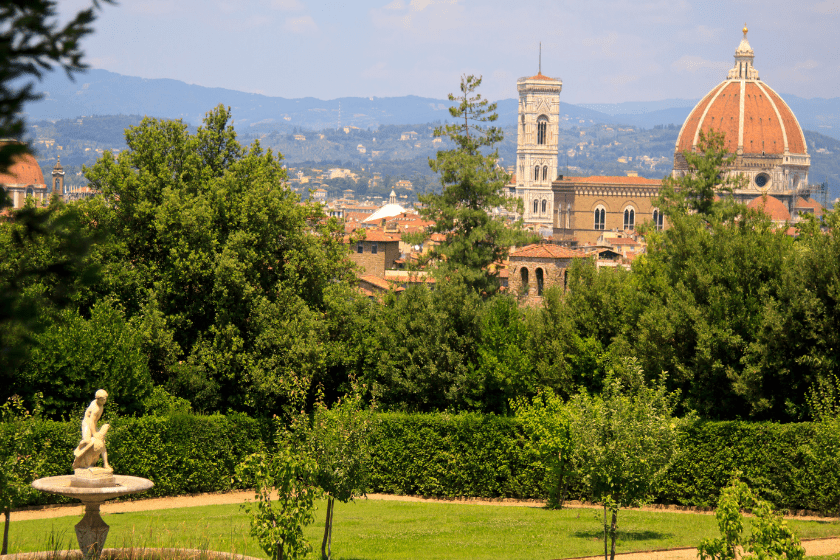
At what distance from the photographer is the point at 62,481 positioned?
1538 centimetres

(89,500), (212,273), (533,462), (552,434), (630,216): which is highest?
(630,216)

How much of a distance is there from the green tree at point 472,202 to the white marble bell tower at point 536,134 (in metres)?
117

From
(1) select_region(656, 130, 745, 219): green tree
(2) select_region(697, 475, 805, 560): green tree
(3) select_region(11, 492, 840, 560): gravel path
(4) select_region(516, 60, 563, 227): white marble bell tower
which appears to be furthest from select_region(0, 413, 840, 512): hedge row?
(4) select_region(516, 60, 563, 227): white marble bell tower

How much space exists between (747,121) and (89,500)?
149436 mm

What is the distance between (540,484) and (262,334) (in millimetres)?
9208

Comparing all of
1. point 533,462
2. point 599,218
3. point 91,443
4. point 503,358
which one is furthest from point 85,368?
point 599,218

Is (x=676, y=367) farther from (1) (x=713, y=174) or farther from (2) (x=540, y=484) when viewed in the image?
(1) (x=713, y=174)

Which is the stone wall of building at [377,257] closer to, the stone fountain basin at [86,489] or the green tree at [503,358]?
the green tree at [503,358]

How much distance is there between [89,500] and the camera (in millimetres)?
14789

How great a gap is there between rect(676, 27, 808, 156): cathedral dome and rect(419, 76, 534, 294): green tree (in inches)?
4338

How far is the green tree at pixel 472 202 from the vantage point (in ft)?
118

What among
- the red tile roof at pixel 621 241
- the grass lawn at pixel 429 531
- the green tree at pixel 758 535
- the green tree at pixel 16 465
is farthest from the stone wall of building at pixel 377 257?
the green tree at pixel 758 535

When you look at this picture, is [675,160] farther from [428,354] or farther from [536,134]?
[428,354]

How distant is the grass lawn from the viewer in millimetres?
17094
